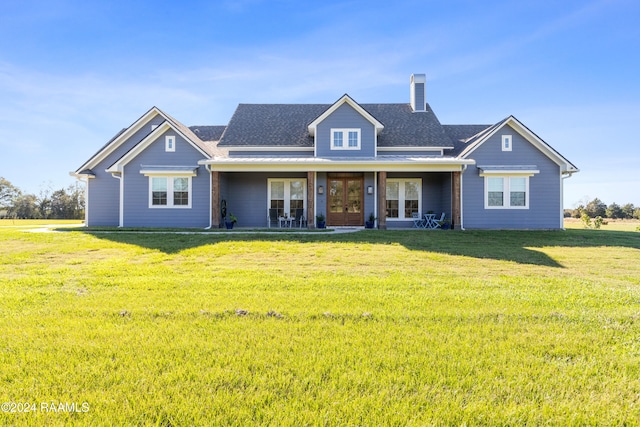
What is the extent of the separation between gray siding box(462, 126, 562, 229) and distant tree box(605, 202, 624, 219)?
37.4m

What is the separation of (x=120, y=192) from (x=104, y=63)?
6802 mm

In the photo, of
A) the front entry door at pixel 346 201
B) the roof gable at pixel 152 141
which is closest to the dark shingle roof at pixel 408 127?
the front entry door at pixel 346 201

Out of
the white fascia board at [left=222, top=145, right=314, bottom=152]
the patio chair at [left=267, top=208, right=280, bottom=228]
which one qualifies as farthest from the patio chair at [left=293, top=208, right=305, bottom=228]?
the white fascia board at [left=222, top=145, right=314, bottom=152]

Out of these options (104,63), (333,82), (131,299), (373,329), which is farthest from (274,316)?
Answer: (333,82)

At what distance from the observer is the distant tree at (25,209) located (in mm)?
40094

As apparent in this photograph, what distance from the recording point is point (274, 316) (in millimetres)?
3814

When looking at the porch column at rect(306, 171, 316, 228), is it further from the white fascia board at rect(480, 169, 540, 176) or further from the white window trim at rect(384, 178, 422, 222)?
the white fascia board at rect(480, 169, 540, 176)

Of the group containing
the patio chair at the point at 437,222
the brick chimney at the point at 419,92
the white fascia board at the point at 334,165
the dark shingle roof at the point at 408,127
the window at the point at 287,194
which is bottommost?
the patio chair at the point at 437,222

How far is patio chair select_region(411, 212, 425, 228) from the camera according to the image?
16078mm

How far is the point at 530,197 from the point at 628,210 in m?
40.0

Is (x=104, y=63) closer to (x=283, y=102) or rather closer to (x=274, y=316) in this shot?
(x=283, y=102)

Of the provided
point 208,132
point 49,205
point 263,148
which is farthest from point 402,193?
point 49,205

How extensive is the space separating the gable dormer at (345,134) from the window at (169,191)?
21.3 ft

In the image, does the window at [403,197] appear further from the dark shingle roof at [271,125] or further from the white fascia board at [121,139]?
the white fascia board at [121,139]
